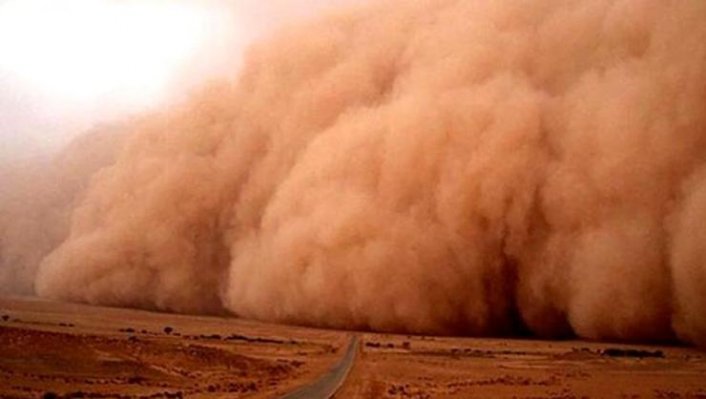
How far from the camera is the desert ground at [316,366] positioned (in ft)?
25.0

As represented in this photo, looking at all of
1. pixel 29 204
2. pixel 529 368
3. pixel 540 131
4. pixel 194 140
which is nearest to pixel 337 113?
pixel 194 140

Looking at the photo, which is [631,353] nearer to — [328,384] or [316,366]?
[316,366]

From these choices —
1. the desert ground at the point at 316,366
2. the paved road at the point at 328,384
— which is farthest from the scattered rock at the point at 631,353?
the paved road at the point at 328,384

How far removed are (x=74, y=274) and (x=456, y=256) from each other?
12281 millimetres

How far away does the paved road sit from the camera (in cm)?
711

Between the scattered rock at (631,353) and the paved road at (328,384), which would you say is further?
the scattered rock at (631,353)

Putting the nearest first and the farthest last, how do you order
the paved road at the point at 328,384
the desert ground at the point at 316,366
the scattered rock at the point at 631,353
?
the paved road at the point at 328,384 → the desert ground at the point at 316,366 → the scattered rock at the point at 631,353

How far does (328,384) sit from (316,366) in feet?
4.76

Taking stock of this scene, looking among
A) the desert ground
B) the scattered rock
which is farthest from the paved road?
the scattered rock

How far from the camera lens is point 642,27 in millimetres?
15094

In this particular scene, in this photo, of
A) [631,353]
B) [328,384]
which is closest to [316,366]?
[328,384]

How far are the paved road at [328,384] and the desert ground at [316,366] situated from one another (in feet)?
0.04

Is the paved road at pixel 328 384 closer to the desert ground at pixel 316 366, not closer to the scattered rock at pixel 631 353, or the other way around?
the desert ground at pixel 316 366

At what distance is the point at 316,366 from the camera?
30.6 feet
